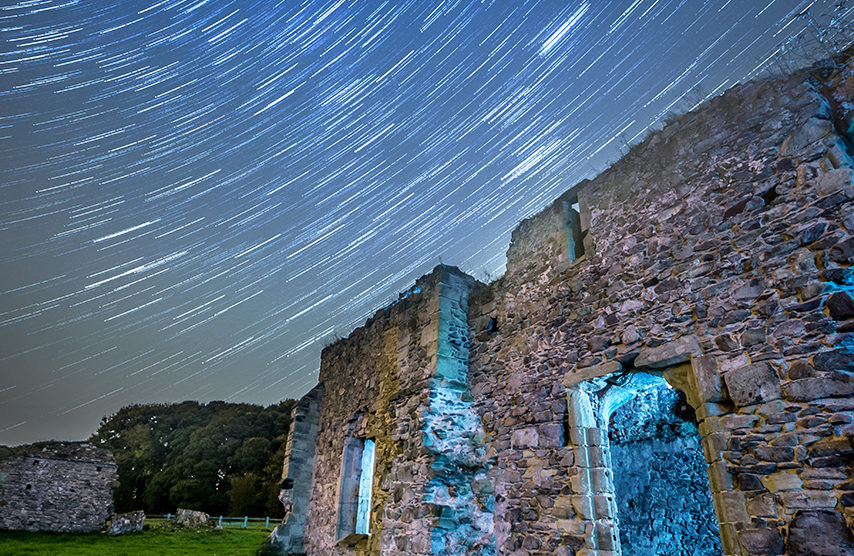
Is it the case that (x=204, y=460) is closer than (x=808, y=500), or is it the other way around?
(x=808, y=500)

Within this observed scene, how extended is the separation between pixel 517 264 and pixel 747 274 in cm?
360

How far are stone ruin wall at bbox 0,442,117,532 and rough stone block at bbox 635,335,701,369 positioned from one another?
2262 centimetres

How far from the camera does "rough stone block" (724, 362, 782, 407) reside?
4.32 metres

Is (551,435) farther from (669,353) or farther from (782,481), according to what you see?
(782,481)

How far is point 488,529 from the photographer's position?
22.0 ft

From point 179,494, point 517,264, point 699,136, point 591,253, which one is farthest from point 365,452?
point 179,494

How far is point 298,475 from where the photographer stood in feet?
42.2

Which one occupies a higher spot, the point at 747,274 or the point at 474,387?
the point at 747,274

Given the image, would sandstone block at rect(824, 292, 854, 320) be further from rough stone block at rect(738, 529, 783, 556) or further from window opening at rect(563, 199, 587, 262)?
window opening at rect(563, 199, 587, 262)

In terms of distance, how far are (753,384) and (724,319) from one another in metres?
0.71

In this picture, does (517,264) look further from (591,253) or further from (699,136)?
(699,136)

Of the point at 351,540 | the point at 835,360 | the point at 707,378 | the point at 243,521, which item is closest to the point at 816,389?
the point at 835,360

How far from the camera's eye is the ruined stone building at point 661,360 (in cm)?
416

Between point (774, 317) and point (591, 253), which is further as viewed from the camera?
point (591, 253)
